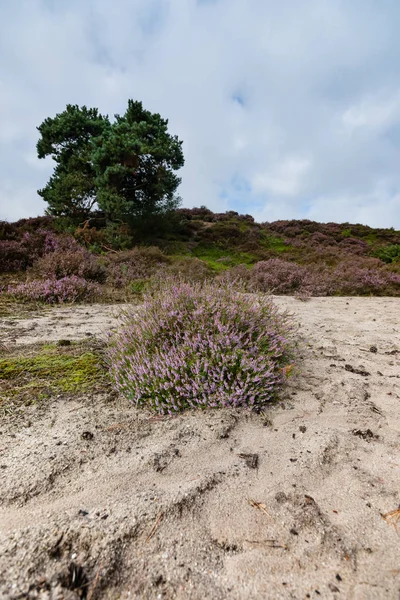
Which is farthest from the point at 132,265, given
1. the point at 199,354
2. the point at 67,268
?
the point at 199,354

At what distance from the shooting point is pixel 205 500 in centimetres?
177

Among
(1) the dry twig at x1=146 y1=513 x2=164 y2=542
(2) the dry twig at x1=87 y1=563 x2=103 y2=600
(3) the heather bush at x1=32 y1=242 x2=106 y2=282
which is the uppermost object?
(3) the heather bush at x1=32 y1=242 x2=106 y2=282

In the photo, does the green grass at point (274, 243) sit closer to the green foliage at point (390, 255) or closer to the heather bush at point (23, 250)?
the green foliage at point (390, 255)

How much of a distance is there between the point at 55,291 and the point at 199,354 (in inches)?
216

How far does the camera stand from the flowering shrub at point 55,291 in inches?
268

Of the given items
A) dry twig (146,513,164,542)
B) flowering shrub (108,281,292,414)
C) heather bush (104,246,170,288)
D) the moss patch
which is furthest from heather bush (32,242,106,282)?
dry twig (146,513,164,542)

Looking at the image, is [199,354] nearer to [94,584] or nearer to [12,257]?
[94,584]

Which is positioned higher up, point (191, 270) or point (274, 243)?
point (274, 243)

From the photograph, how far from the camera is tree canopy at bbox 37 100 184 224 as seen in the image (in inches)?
593

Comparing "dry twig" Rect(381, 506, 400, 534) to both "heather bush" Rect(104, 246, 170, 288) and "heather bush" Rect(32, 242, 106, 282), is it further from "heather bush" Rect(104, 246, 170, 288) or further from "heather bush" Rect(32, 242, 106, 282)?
"heather bush" Rect(104, 246, 170, 288)

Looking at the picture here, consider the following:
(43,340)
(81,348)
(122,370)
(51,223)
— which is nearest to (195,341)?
(122,370)

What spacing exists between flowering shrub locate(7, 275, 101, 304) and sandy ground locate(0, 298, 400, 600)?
189 inches

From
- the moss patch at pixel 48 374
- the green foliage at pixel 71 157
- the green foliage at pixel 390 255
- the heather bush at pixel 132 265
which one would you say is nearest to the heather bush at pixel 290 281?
the heather bush at pixel 132 265

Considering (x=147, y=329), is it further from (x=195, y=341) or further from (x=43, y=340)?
(x=43, y=340)
